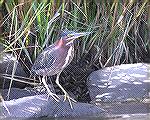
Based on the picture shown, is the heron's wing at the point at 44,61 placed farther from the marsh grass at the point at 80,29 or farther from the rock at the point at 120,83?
the rock at the point at 120,83

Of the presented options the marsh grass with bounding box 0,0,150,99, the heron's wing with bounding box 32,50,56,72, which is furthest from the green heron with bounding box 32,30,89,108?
the marsh grass with bounding box 0,0,150,99

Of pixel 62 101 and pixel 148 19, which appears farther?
pixel 148 19

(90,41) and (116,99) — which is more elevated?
(90,41)

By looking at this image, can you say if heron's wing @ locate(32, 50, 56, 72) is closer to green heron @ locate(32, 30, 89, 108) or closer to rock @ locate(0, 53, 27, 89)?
green heron @ locate(32, 30, 89, 108)

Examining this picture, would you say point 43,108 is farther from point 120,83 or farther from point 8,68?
point 120,83

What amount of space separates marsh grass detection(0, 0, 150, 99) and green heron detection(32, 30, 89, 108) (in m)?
0.15

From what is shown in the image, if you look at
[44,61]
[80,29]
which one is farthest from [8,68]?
[80,29]

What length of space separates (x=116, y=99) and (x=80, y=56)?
1.02 ft

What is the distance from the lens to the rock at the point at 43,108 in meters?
2.51

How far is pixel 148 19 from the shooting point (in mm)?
2789

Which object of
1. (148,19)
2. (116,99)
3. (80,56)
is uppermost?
(148,19)

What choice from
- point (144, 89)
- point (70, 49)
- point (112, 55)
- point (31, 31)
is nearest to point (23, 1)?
point (31, 31)

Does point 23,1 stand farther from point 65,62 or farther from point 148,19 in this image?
point 148,19

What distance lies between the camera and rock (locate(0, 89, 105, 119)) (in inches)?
98.8
